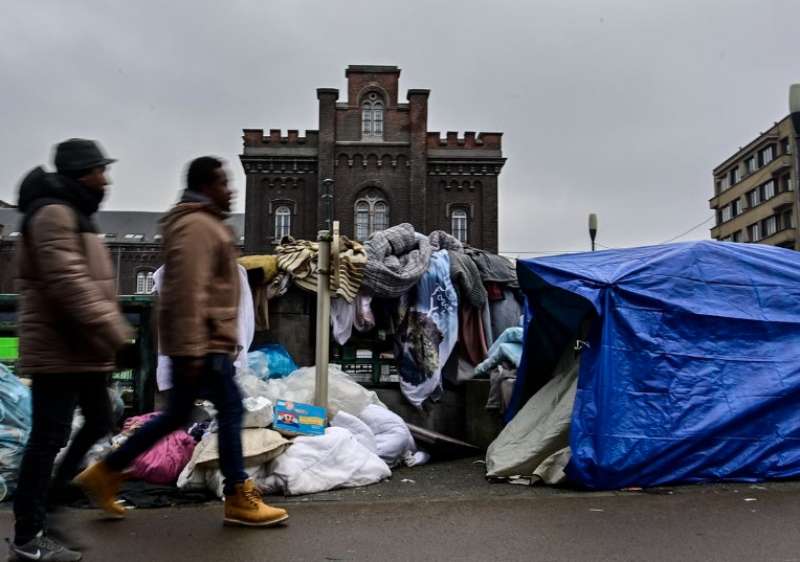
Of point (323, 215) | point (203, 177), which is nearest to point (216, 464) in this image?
point (203, 177)

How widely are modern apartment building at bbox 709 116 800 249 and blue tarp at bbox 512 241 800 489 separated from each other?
2295 inches

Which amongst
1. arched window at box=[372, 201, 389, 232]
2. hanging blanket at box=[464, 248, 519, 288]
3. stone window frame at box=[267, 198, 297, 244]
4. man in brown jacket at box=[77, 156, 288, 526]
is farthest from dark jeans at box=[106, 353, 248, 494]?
stone window frame at box=[267, 198, 297, 244]

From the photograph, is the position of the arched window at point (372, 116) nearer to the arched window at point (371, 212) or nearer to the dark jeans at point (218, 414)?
the arched window at point (371, 212)

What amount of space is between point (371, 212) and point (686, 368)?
3666 cm

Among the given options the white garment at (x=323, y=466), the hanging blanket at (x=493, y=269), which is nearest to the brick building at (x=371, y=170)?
the hanging blanket at (x=493, y=269)

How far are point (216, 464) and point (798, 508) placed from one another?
358 centimetres

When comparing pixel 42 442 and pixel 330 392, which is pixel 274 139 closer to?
pixel 330 392

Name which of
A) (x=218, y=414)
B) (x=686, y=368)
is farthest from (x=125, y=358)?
(x=686, y=368)

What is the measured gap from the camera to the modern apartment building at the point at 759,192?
206 ft

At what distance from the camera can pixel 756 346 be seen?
214 inches

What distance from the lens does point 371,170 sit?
41375 millimetres

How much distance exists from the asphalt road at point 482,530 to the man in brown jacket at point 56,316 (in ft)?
1.06

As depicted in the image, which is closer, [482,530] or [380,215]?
[482,530]

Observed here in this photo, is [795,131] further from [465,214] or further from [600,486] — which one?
[465,214]
